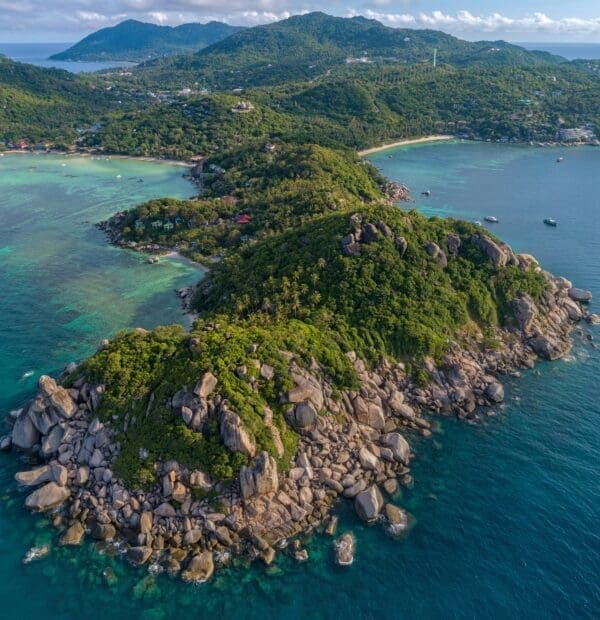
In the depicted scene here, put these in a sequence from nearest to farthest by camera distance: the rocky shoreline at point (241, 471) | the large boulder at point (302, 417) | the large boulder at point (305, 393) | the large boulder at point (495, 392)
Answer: the rocky shoreline at point (241, 471), the large boulder at point (302, 417), the large boulder at point (305, 393), the large boulder at point (495, 392)

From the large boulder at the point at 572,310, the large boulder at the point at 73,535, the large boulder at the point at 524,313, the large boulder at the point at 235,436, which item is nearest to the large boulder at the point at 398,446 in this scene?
the large boulder at the point at 235,436

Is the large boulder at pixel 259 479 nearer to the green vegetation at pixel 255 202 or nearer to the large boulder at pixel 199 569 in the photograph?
the large boulder at pixel 199 569

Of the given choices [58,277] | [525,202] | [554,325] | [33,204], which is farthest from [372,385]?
[33,204]

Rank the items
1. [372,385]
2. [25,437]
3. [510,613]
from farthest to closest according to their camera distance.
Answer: [372,385], [25,437], [510,613]

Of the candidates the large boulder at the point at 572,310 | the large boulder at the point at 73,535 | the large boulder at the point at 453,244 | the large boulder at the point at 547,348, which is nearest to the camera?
the large boulder at the point at 73,535

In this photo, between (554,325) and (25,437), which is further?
(554,325)

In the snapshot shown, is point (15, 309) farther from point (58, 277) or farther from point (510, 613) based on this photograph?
point (510, 613)

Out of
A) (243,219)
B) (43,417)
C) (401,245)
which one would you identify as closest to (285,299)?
(401,245)
